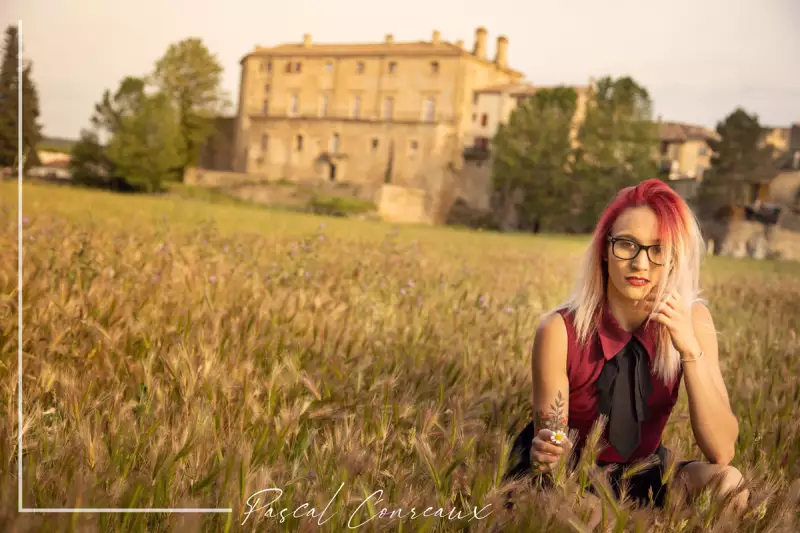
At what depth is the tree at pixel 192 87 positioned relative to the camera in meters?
4.05

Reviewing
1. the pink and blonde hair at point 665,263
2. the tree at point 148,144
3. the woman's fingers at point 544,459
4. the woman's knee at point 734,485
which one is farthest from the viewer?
the tree at point 148,144

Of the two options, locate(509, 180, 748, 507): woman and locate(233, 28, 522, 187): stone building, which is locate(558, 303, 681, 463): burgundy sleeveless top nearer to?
locate(509, 180, 748, 507): woman

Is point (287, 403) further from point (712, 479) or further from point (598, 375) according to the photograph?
point (712, 479)

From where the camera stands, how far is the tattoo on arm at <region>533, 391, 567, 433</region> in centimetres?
189

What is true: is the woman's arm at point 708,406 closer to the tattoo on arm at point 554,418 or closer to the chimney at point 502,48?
the tattoo on arm at point 554,418

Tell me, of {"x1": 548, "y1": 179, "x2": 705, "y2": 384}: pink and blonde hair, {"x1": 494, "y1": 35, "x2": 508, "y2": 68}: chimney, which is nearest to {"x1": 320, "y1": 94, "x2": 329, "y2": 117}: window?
{"x1": 494, "y1": 35, "x2": 508, "y2": 68}: chimney

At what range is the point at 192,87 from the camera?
19.9 feet

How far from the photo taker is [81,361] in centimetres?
262

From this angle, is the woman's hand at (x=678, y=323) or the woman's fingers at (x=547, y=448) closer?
the woman's fingers at (x=547, y=448)

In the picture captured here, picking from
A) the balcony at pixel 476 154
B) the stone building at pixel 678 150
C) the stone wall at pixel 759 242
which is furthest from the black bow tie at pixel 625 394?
the balcony at pixel 476 154

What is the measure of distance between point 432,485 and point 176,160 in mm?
5866

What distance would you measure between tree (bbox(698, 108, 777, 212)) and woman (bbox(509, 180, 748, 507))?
9774 millimetres

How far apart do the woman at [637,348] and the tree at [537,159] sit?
3641 cm

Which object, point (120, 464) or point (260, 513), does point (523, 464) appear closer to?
point (260, 513)
